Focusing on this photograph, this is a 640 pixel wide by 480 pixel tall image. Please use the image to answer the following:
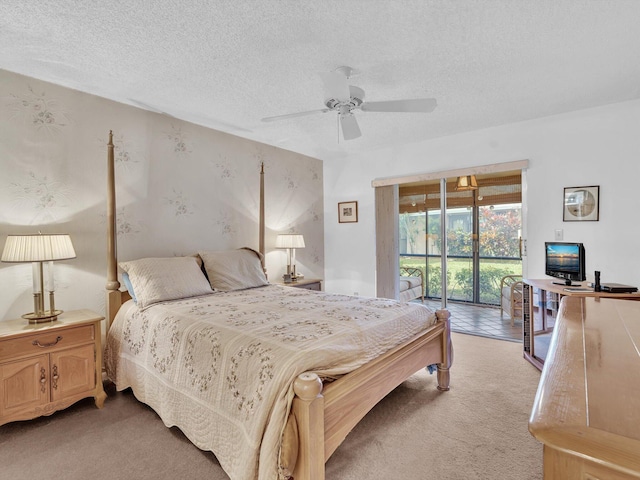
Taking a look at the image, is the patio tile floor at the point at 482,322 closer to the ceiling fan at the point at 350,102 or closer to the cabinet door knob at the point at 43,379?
the ceiling fan at the point at 350,102

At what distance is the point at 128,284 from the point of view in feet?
9.07

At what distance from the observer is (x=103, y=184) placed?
2.88 metres

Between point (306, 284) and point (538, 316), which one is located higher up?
point (306, 284)

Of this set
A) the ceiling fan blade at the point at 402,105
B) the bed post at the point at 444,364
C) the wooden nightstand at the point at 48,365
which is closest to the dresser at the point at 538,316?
the bed post at the point at 444,364

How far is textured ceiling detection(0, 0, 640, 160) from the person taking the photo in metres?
1.82

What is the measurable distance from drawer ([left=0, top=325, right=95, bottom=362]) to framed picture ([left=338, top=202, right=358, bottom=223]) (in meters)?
3.56

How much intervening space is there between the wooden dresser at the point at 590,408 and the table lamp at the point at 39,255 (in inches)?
108

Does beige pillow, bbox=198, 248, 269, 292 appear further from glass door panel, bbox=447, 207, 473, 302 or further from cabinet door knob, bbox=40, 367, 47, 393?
glass door panel, bbox=447, 207, 473, 302

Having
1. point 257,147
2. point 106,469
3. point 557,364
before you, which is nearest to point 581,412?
point 557,364

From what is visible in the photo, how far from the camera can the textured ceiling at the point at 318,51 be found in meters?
1.82

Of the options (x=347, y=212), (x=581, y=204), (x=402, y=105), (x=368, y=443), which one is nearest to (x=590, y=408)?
(x=368, y=443)

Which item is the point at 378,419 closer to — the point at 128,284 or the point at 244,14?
the point at 128,284

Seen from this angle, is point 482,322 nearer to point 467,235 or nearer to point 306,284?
point 467,235

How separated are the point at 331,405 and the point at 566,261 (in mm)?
2677
